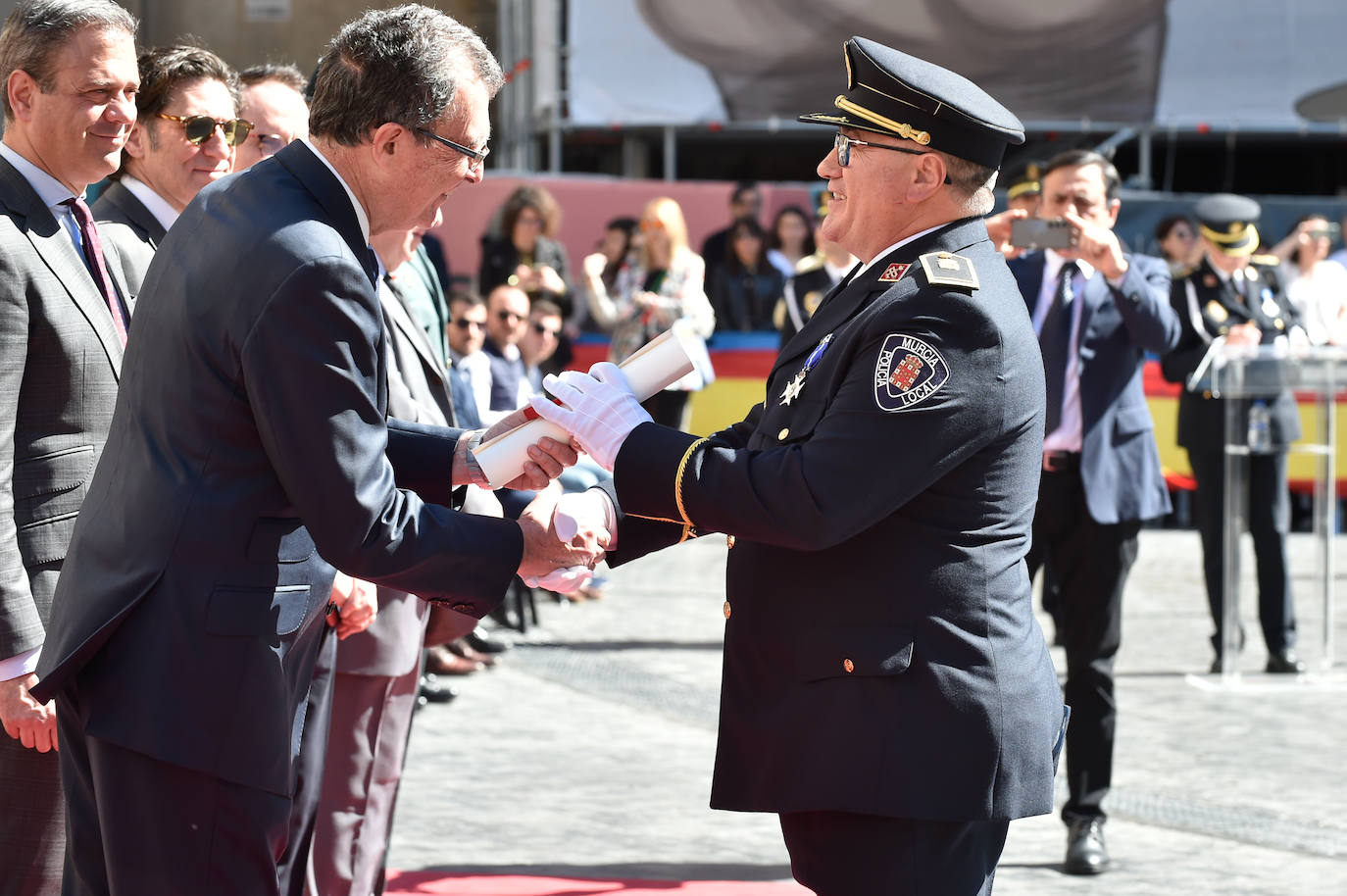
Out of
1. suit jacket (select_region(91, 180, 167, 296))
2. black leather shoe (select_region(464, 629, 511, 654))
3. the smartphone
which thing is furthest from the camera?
black leather shoe (select_region(464, 629, 511, 654))

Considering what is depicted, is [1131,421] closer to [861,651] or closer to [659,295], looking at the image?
[861,651]

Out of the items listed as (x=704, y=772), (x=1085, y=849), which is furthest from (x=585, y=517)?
(x=704, y=772)

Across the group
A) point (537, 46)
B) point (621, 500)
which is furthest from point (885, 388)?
point (537, 46)

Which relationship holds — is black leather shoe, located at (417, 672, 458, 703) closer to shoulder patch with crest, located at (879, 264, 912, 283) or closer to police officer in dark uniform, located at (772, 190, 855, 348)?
police officer in dark uniform, located at (772, 190, 855, 348)

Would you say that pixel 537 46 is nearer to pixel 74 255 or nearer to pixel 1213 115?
pixel 1213 115

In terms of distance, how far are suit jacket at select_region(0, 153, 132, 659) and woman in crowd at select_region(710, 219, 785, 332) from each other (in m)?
8.00

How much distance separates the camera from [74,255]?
313 cm

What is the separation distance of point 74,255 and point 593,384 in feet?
3.41

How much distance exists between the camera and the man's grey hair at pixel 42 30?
3164 millimetres

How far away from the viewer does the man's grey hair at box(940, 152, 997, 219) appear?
279 centimetres

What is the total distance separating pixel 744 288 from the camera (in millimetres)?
10992

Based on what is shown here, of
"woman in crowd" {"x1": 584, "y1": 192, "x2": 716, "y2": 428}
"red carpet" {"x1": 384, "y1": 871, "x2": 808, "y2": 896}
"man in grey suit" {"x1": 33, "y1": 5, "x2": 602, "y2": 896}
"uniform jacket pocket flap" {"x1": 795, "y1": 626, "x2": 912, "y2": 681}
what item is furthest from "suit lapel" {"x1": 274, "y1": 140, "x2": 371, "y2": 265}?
"woman in crowd" {"x1": 584, "y1": 192, "x2": 716, "y2": 428}

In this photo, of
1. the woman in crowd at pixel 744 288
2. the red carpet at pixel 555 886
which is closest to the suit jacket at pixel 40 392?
the red carpet at pixel 555 886

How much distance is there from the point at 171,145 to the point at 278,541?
1603mm
